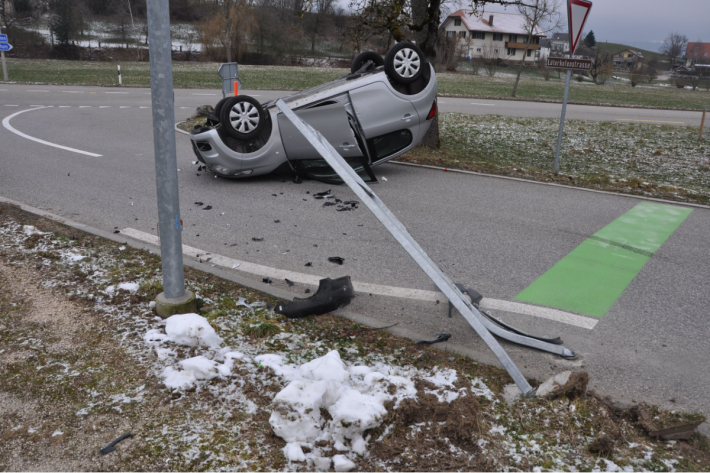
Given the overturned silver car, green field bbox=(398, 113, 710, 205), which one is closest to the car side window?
the overturned silver car

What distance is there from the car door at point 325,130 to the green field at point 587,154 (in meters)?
2.78

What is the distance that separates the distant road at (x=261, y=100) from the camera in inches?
793

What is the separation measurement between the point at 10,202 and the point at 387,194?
533 cm

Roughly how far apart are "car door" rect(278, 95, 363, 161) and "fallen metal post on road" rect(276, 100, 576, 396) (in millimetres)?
4126

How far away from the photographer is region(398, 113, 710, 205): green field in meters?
10.0

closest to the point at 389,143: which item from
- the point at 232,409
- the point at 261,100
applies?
the point at 232,409

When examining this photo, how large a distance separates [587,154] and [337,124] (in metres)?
7.45

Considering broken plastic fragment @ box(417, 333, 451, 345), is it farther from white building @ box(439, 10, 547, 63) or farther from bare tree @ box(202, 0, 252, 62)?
white building @ box(439, 10, 547, 63)

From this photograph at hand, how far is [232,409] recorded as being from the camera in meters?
3.18

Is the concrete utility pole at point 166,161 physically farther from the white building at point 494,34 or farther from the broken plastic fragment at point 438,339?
the white building at point 494,34

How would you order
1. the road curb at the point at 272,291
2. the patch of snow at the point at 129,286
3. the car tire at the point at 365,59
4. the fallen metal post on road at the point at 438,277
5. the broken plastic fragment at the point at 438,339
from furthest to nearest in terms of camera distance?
1. the car tire at the point at 365,59
2. the patch of snow at the point at 129,286
3. the broken plastic fragment at the point at 438,339
4. the road curb at the point at 272,291
5. the fallen metal post on road at the point at 438,277

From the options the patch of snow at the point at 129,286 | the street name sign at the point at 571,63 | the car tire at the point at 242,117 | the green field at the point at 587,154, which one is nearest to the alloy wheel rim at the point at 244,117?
the car tire at the point at 242,117

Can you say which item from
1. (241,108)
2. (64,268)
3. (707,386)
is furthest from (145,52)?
(707,386)

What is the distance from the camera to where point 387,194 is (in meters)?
8.62
